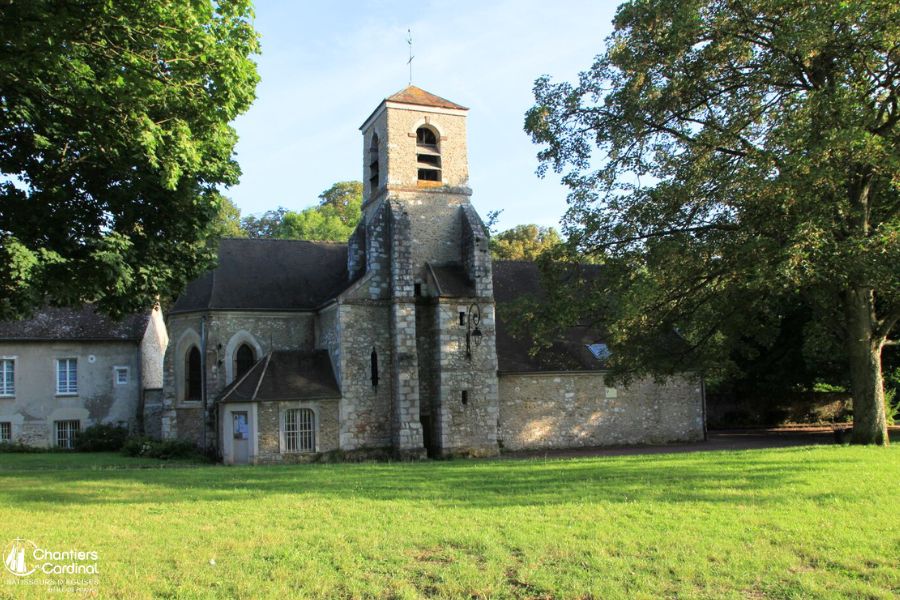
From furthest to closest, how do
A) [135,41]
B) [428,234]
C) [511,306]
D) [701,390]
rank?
[701,390]
[428,234]
[511,306]
[135,41]

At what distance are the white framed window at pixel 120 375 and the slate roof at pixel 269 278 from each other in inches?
201

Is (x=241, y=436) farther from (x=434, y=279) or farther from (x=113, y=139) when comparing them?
(x=113, y=139)

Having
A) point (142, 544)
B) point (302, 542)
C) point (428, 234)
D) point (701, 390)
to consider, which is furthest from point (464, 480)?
point (701, 390)

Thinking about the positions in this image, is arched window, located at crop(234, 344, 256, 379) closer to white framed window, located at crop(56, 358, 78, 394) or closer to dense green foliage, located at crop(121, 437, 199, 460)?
dense green foliage, located at crop(121, 437, 199, 460)

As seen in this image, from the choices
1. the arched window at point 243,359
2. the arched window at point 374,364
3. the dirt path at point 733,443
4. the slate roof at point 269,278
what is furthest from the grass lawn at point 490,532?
the slate roof at point 269,278

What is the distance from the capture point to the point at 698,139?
1605 cm

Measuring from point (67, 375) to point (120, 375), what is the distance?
6.20 ft

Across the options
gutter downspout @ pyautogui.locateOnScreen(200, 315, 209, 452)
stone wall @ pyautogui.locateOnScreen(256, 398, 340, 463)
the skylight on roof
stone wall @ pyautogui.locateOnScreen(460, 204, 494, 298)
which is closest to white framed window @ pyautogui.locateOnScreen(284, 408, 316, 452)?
stone wall @ pyautogui.locateOnScreen(256, 398, 340, 463)

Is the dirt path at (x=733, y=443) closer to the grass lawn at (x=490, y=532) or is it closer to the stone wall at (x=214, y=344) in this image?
the stone wall at (x=214, y=344)

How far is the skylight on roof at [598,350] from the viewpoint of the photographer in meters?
26.2

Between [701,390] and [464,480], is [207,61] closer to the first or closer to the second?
[464,480]

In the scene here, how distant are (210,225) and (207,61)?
13.5 ft

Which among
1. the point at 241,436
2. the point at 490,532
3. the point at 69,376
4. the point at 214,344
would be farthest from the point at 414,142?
the point at 490,532

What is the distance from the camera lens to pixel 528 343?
26219mm
